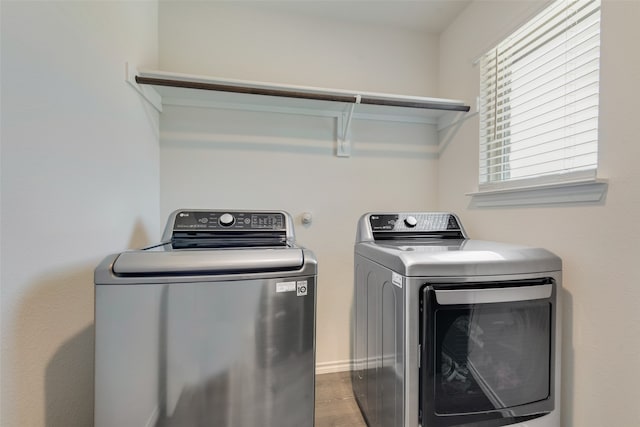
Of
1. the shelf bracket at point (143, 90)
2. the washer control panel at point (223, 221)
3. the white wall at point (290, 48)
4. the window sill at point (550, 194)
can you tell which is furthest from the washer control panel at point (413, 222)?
the shelf bracket at point (143, 90)

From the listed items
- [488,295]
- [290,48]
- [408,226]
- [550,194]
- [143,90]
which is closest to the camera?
[488,295]

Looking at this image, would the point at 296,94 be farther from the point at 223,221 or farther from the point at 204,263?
the point at 204,263

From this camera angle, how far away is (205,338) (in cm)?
84

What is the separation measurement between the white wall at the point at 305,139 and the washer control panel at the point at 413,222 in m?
0.40

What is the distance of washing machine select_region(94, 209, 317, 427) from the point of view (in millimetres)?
795

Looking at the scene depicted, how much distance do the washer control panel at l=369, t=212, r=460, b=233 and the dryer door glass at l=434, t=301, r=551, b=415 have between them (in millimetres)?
624

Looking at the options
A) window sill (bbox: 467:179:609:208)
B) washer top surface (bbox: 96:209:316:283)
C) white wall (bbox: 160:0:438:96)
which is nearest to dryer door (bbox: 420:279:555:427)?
window sill (bbox: 467:179:609:208)

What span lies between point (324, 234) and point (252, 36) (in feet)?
4.58

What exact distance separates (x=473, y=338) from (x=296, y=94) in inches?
57.3

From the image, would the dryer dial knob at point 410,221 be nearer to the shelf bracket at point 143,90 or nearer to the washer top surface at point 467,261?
the washer top surface at point 467,261

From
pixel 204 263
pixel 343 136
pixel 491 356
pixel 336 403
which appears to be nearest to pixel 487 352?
pixel 491 356

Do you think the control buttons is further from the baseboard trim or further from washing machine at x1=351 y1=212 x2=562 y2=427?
the baseboard trim

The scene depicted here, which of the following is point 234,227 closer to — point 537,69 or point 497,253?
point 497,253

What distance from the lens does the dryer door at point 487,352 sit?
3.15 feet
